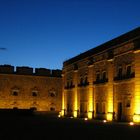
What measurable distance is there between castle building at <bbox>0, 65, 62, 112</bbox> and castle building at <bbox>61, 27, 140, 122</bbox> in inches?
416

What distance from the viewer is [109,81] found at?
32.6 metres

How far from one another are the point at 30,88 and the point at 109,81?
23.4 m

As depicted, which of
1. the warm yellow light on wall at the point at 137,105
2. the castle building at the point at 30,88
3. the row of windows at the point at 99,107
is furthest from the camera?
the castle building at the point at 30,88

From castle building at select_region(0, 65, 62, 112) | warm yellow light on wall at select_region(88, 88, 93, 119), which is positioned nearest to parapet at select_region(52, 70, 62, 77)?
castle building at select_region(0, 65, 62, 112)

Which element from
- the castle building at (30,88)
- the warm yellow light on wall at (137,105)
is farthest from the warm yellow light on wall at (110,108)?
the castle building at (30,88)

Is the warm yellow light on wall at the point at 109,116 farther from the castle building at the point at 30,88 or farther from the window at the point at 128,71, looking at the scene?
the castle building at the point at 30,88

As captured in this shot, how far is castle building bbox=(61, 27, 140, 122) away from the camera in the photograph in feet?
93.0

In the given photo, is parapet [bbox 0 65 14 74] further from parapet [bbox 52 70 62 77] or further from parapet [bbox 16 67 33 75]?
→ parapet [bbox 52 70 62 77]

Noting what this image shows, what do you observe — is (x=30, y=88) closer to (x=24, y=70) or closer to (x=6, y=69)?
(x=24, y=70)

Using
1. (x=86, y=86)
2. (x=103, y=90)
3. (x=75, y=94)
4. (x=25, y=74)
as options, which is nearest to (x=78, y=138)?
(x=103, y=90)

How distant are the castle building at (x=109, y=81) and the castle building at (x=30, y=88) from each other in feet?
34.7

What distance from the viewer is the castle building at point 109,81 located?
93.0 ft

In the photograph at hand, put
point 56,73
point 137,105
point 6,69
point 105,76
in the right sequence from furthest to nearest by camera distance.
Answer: point 56,73
point 6,69
point 105,76
point 137,105

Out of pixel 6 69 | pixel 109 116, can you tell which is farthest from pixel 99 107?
pixel 6 69
